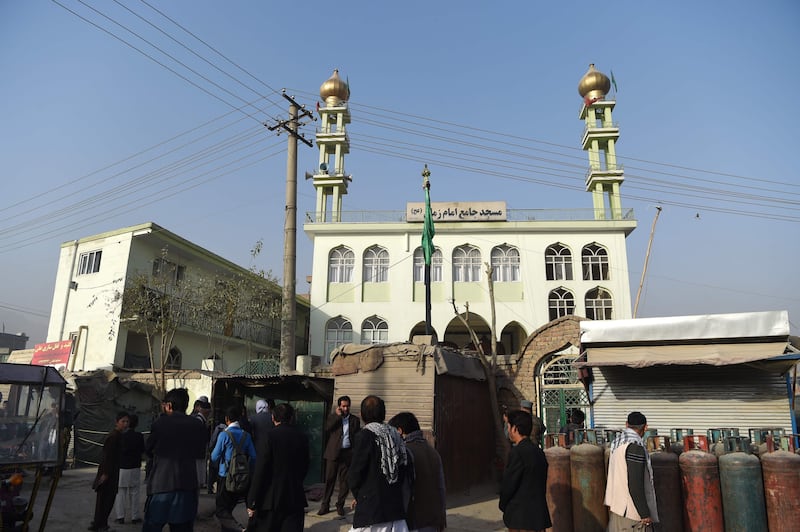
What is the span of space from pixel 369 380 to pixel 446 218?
1743cm

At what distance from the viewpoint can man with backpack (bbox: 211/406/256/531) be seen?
5518mm

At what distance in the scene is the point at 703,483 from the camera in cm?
566

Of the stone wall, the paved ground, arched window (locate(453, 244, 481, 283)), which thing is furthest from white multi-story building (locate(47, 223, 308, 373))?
the paved ground

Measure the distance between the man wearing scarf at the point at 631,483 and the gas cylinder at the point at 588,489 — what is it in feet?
3.78

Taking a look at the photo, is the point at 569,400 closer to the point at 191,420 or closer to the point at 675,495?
the point at 675,495

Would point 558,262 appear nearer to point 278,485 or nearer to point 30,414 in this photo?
point 278,485

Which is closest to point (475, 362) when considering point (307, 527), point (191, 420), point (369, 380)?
point (369, 380)

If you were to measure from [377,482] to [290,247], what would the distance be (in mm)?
11735

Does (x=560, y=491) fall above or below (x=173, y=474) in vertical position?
below

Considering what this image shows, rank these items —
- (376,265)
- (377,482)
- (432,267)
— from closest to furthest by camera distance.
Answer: (377,482) < (432,267) < (376,265)

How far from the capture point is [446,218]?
84.8 ft

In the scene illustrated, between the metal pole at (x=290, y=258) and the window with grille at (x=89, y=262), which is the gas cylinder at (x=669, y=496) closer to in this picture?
the metal pole at (x=290, y=258)

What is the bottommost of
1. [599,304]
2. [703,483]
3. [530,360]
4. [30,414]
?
[703,483]

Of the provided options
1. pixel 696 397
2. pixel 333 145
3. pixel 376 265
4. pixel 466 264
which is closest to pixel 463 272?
pixel 466 264
